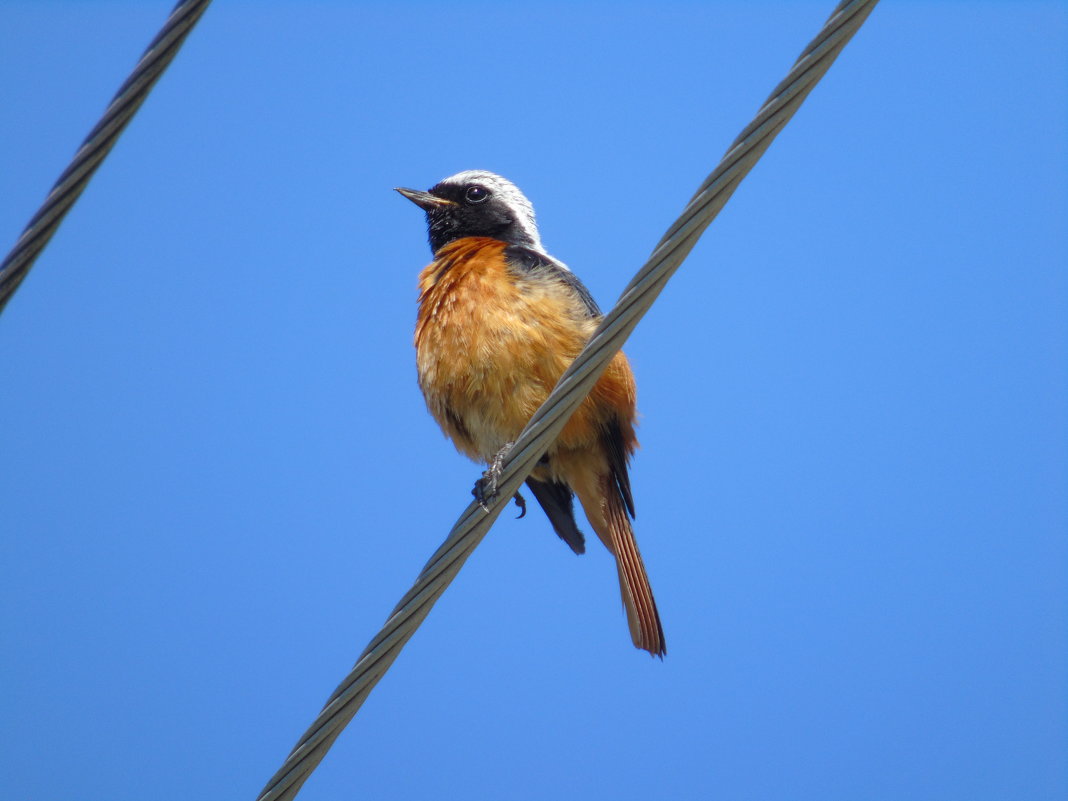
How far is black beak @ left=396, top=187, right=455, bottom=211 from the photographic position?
21.0 feet

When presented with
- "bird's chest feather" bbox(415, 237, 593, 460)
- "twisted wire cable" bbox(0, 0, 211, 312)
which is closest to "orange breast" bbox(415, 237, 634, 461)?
"bird's chest feather" bbox(415, 237, 593, 460)

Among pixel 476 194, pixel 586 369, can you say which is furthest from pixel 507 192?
pixel 586 369

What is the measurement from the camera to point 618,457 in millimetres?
5246

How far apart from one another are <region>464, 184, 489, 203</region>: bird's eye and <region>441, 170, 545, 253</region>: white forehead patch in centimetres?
5

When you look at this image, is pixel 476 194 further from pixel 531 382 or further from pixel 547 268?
pixel 531 382

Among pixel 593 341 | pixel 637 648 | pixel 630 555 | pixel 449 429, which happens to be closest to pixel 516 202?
pixel 449 429

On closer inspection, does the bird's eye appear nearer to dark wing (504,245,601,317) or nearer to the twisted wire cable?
dark wing (504,245,601,317)

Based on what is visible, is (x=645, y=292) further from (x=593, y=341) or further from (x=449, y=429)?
(x=449, y=429)

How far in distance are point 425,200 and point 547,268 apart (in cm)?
144

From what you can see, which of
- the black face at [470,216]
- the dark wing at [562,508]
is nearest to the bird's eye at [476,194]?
the black face at [470,216]

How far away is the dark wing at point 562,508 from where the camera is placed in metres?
5.62

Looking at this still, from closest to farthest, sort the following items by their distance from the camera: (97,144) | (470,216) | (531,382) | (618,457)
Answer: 1. (97,144)
2. (531,382)
3. (618,457)
4. (470,216)

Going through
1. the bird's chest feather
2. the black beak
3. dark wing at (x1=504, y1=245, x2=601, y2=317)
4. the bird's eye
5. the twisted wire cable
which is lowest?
the twisted wire cable

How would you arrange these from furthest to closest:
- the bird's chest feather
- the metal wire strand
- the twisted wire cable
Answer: the bird's chest feather → the metal wire strand → the twisted wire cable
